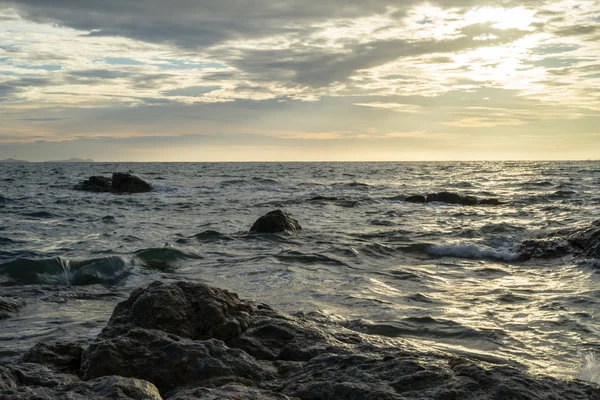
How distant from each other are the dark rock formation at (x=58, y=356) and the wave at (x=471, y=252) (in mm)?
8708

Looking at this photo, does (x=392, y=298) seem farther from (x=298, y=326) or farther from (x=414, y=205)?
(x=414, y=205)

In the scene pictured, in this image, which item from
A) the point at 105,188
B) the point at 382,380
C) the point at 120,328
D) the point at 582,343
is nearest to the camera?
the point at 382,380

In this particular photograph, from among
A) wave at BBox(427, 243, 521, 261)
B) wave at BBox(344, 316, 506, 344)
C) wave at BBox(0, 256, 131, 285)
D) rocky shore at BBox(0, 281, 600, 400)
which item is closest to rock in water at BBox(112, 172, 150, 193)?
wave at BBox(0, 256, 131, 285)

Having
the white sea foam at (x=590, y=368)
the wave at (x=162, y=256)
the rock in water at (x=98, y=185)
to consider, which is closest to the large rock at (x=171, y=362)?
the white sea foam at (x=590, y=368)

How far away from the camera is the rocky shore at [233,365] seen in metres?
3.31

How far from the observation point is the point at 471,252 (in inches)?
470

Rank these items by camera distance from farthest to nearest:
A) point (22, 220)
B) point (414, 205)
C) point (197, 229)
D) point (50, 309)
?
point (414, 205) → point (22, 220) → point (197, 229) → point (50, 309)

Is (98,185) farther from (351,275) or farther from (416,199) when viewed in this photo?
(351,275)

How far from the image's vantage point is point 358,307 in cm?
723

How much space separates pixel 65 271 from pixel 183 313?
5545mm

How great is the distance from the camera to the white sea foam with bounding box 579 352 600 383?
467cm

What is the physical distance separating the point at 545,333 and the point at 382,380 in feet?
11.1

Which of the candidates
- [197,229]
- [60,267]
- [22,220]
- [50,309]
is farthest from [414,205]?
[50,309]

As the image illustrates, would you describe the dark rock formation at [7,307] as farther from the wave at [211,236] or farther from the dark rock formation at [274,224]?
the dark rock formation at [274,224]
